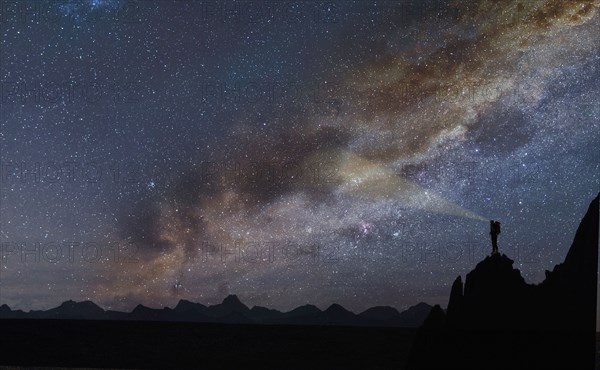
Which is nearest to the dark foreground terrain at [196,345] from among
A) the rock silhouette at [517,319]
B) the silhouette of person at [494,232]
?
the rock silhouette at [517,319]

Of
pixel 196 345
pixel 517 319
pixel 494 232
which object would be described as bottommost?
pixel 196 345

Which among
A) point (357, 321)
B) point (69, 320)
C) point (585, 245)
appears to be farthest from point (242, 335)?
point (357, 321)

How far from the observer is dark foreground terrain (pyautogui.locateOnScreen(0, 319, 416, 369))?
950cm

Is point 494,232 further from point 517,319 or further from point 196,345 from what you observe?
point 196,345

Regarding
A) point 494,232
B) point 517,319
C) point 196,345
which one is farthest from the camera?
point 196,345

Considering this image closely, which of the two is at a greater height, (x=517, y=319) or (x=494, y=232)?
(x=494, y=232)

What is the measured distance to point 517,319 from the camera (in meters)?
8.20

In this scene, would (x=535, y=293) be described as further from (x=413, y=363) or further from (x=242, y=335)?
Answer: (x=242, y=335)

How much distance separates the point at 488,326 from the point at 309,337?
2.85m

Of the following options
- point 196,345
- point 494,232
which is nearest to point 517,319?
point 494,232

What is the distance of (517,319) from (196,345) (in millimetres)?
4885

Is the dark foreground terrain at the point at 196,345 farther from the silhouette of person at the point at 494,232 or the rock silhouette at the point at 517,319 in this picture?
the silhouette of person at the point at 494,232

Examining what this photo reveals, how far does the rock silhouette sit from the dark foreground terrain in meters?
1.30

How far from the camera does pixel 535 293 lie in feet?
26.8
